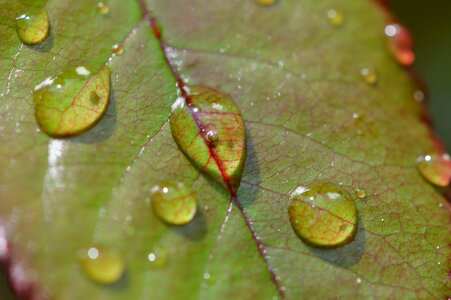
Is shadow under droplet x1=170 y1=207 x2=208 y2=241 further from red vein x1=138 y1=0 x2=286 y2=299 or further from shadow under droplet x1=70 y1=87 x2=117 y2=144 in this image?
shadow under droplet x1=70 y1=87 x2=117 y2=144

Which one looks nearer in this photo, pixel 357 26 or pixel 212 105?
pixel 212 105

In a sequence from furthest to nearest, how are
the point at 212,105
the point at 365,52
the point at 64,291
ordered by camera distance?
the point at 365,52 < the point at 212,105 < the point at 64,291

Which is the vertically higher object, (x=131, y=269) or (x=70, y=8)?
(x=70, y=8)

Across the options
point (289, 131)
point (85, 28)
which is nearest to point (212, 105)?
point (289, 131)

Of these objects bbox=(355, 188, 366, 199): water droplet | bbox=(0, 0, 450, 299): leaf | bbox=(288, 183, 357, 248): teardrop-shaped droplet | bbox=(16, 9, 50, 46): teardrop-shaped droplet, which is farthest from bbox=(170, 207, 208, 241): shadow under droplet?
bbox=(16, 9, 50, 46): teardrop-shaped droplet

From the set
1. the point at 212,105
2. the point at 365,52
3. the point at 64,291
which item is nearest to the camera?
the point at 64,291

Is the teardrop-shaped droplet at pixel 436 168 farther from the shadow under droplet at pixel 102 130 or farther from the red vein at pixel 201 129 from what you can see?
the shadow under droplet at pixel 102 130

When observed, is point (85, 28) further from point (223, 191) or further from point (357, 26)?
point (357, 26)
